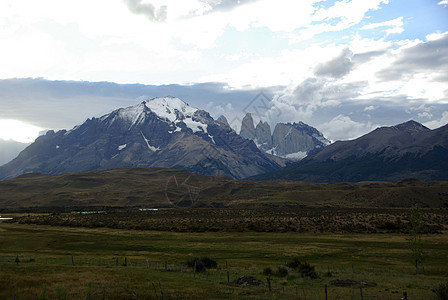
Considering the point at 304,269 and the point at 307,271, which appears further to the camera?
the point at 304,269

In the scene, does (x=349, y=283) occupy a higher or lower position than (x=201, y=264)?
lower

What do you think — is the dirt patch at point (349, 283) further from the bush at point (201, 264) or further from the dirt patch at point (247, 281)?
the bush at point (201, 264)

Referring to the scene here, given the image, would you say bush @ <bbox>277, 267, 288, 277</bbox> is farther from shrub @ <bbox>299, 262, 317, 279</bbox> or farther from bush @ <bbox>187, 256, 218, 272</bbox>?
bush @ <bbox>187, 256, 218, 272</bbox>

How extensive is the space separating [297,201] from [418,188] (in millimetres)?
56638

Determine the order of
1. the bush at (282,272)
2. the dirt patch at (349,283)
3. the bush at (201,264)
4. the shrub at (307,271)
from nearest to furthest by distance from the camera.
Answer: the dirt patch at (349,283)
the shrub at (307,271)
the bush at (282,272)
the bush at (201,264)

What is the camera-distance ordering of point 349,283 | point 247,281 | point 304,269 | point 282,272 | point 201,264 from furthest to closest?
point 201,264, point 304,269, point 282,272, point 247,281, point 349,283

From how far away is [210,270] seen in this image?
144ft

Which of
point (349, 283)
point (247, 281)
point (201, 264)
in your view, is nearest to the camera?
point (349, 283)

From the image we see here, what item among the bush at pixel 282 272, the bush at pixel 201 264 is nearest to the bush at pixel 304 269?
the bush at pixel 282 272

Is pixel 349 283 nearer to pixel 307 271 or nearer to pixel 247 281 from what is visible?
pixel 307 271

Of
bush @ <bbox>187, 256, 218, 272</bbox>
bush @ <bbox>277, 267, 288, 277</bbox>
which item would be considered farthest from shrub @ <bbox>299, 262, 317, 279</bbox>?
bush @ <bbox>187, 256, 218, 272</bbox>

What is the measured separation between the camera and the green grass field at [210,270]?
30.5 meters

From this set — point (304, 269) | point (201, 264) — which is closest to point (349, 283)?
point (304, 269)

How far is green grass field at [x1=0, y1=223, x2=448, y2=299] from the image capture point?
30.5m
